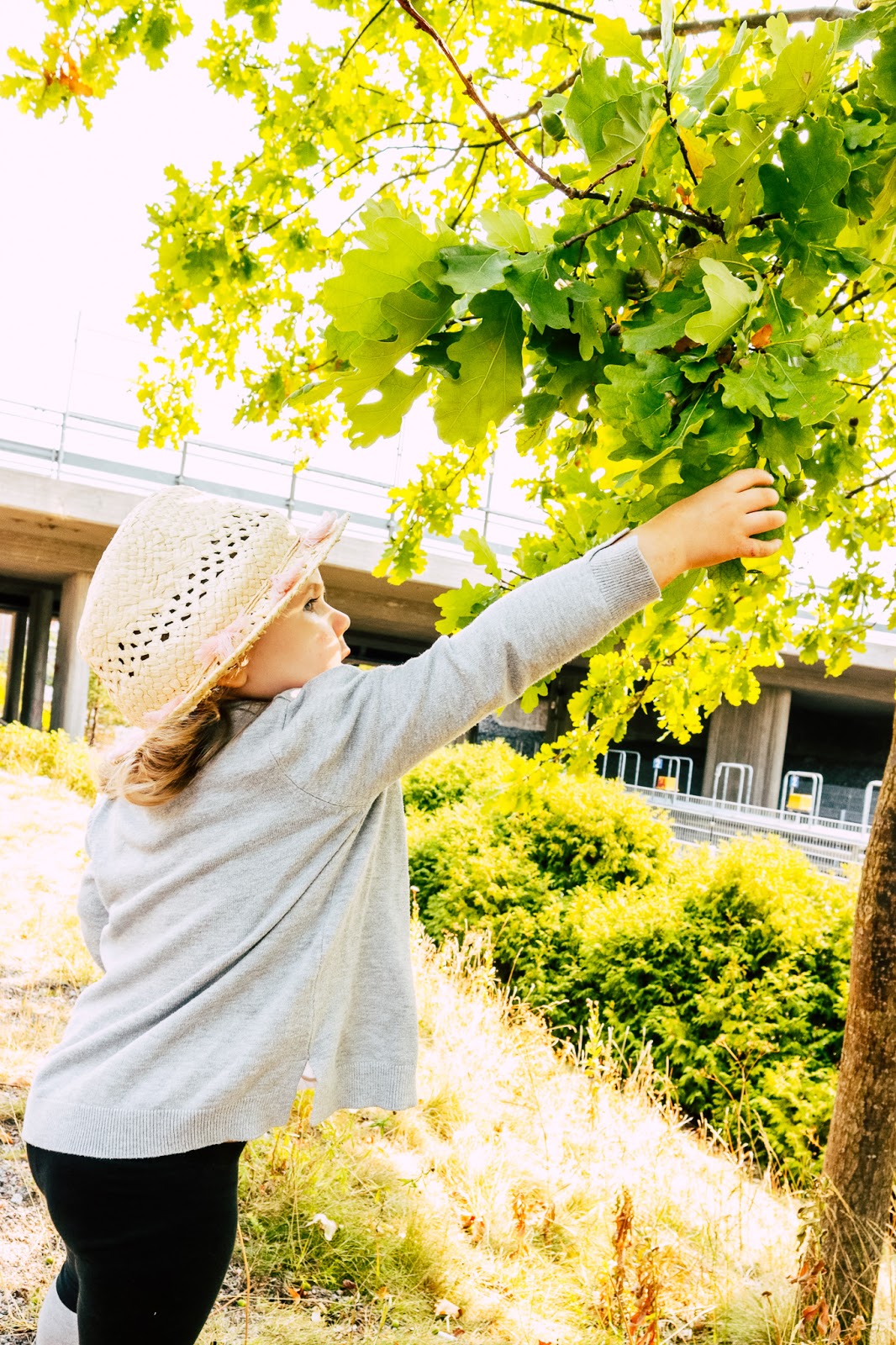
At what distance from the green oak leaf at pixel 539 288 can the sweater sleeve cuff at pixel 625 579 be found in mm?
292

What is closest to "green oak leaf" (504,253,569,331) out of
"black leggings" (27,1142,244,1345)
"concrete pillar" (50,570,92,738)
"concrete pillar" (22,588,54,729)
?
"black leggings" (27,1142,244,1345)

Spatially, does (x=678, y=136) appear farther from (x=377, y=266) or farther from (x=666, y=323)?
(x=377, y=266)

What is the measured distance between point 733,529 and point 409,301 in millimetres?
428

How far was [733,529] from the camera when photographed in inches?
44.0

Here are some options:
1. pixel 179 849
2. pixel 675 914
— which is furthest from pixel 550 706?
pixel 179 849

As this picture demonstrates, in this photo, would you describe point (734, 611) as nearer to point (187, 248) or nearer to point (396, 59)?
point (187, 248)

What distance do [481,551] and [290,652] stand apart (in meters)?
0.39

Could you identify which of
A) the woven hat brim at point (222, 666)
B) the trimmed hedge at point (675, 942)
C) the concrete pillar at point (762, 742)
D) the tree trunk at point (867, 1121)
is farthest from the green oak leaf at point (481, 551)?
the concrete pillar at point (762, 742)

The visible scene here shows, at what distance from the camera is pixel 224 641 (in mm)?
1373

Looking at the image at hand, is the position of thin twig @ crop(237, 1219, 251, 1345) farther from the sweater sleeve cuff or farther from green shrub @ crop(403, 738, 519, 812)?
green shrub @ crop(403, 738, 519, 812)

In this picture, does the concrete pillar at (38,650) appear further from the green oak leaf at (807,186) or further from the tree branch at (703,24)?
the green oak leaf at (807,186)

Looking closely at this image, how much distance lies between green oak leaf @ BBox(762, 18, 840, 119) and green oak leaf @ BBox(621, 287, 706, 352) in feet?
0.59

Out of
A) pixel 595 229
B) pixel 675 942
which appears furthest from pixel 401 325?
pixel 675 942

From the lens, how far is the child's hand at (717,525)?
1114mm
